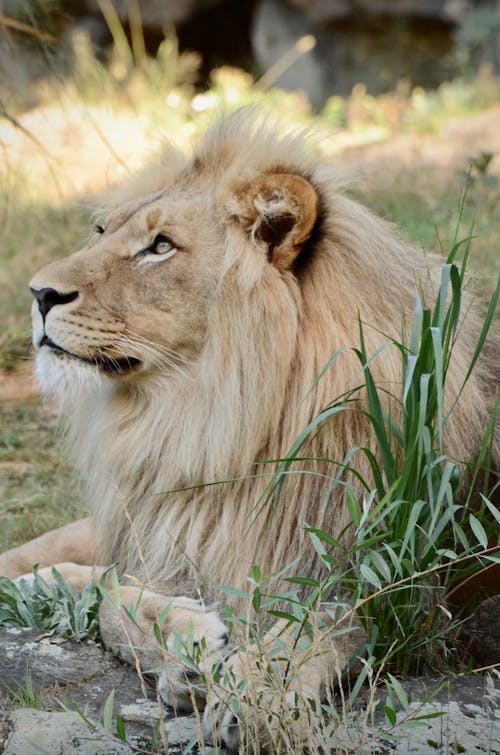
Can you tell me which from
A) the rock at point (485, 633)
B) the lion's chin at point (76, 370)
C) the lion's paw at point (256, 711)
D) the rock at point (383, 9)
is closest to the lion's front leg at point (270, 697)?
the lion's paw at point (256, 711)

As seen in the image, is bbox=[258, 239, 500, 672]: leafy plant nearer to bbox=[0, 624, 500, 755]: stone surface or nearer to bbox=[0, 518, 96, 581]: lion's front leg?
bbox=[0, 624, 500, 755]: stone surface

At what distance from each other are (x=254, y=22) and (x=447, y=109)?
4.53 meters

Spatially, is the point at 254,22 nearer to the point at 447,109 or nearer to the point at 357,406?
the point at 447,109

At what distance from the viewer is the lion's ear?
9.65 feet

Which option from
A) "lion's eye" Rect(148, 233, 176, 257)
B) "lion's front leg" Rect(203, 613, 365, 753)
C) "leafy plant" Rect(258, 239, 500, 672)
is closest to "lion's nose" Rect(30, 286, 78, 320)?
"lion's eye" Rect(148, 233, 176, 257)

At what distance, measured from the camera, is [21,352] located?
6422 millimetres

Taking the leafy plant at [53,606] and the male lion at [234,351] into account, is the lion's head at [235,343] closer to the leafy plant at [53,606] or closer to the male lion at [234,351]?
the male lion at [234,351]

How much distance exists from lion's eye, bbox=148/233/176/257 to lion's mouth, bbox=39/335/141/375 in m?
0.31

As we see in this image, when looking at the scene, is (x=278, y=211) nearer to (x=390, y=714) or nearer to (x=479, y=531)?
(x=479, y=531)

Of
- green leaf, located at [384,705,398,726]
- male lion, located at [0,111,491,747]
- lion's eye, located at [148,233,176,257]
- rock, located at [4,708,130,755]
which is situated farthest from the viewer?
lion's eye, located at [148,233,176,257]

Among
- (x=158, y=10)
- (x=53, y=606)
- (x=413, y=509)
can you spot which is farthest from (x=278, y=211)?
(x=158, y=10)

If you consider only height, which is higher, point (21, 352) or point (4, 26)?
point (4, 26)

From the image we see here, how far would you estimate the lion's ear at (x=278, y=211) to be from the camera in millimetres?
2941

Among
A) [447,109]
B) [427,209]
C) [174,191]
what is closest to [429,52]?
[447,109]
